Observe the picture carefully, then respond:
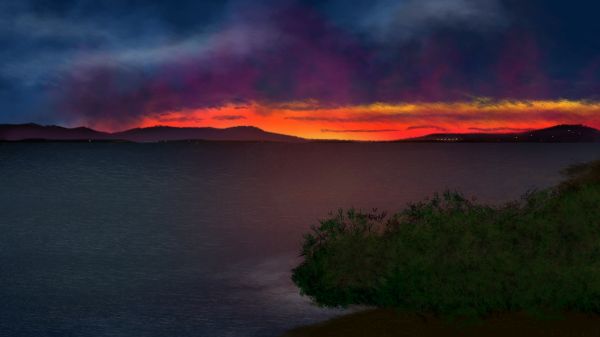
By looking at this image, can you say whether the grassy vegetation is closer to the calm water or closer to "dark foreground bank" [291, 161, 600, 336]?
"dark foreground bank" [291, 161, 600, 336]

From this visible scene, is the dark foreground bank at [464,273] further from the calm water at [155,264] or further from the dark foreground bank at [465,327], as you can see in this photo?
the calm water at [155,264]

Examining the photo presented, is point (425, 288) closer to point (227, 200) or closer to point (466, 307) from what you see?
point (466, 307)

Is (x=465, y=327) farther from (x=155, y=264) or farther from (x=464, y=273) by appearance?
(x=155, y=264)

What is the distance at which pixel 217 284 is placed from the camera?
923 inches

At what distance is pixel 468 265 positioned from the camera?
15703 mm

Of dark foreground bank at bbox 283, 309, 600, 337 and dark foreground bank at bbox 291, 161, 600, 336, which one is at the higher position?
dark foreground bank at bbox 291, 161, 600, 336

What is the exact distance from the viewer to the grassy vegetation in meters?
14.7

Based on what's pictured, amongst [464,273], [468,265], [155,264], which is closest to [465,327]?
[464,273]

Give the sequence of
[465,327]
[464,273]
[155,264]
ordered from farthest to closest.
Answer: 1. [155,264]
2. [464,273]
3. [465,327]

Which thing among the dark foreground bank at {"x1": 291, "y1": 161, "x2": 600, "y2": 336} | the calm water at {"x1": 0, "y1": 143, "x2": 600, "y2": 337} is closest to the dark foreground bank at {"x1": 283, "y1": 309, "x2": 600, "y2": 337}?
the dark foreground bank at {"x1": 291, "y1": 161, "x2": 600, "y2": 336}

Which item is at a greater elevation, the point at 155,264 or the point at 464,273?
the point at 464,273

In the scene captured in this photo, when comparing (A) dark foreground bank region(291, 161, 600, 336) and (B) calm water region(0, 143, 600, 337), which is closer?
(A) dark foreground bank region(291, 161, 600, 336)

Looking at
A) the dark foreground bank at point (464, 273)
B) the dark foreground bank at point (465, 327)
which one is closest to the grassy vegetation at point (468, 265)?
the dark foreground bank at point (464, 273)

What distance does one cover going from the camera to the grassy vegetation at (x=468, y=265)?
14.7 meters
